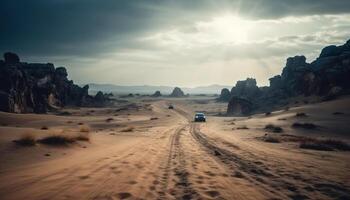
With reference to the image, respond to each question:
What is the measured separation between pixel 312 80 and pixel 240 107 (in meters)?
18.5

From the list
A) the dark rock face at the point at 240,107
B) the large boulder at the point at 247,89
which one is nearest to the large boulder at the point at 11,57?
the dark rock face at the point at 240,107

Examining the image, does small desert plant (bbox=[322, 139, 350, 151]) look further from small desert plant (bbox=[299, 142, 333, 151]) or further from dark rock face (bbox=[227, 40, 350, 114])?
dark rock face (bbox=[227, 40, 350, 114])

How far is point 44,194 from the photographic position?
834cm

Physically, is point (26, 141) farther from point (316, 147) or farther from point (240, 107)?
point (240, 107)

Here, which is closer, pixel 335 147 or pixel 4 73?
pixel 335 147

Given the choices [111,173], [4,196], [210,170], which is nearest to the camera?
[4,196]

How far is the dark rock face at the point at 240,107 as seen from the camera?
275 feet

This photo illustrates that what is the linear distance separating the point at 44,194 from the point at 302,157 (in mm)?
11106

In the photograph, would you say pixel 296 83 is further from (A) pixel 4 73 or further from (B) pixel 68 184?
(B) pixel 68 184

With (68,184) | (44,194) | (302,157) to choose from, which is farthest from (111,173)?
(302,157)

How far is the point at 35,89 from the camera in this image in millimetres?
77750

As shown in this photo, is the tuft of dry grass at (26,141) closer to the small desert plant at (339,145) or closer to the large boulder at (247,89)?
the small desert plant at (339,145)

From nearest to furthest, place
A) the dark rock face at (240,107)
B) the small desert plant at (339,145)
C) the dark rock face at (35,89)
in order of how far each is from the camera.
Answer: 1. the small desert plant at (339,145)
2. the dark rock face at (35,89)
3. the dark rock face at (240,107)

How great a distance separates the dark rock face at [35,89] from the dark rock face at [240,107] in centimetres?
4218
